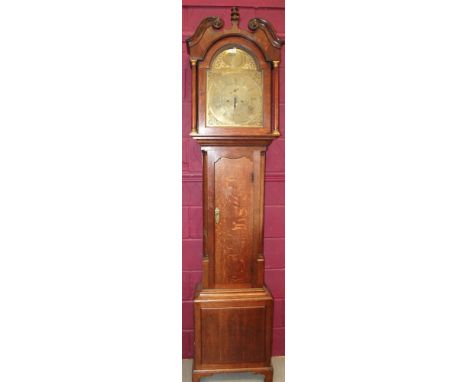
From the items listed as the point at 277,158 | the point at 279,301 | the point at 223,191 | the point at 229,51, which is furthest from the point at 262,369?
the point at 229,51

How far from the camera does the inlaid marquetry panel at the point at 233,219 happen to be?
1.68m

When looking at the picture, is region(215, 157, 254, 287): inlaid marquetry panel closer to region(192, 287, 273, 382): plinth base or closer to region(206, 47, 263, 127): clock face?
region(192, 287, 273, 382): plinth base

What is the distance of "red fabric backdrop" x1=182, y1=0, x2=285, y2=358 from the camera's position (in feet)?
6.40

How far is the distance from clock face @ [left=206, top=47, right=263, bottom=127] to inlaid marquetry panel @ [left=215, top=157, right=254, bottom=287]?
0.19 metres

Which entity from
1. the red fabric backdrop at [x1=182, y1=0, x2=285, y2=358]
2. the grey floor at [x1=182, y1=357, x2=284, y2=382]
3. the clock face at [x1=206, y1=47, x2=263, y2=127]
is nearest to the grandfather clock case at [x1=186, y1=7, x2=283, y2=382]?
the clock face at [x1=206, y1=47, x2=263, y2=127]

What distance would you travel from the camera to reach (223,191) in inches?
66.1

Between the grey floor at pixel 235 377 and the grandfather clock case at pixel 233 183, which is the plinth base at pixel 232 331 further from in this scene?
the grey floor at pixel 235 377

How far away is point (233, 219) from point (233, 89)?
589 millimetres

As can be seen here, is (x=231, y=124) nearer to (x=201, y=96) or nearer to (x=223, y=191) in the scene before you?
(x=201, y=96)

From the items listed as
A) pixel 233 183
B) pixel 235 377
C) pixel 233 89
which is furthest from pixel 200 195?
pixel 235 377

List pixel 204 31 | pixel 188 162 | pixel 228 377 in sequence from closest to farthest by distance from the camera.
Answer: pixel 204 31, pixel 228 377, pixel 188 162

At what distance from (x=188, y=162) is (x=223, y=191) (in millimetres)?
384

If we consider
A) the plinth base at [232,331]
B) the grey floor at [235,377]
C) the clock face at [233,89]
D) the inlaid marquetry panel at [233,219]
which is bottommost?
the grey floor at [235,377]

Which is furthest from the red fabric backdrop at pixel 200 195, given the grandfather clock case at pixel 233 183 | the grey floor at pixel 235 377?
the grandfather clock case at pixel 233 183
